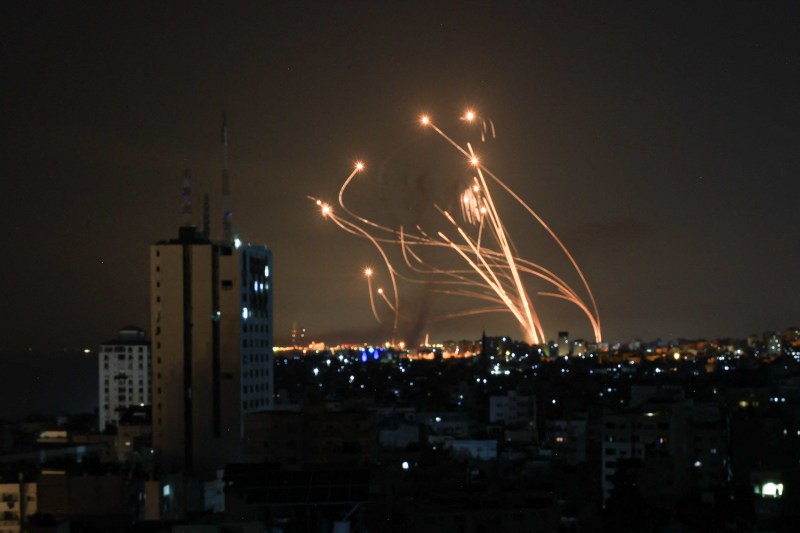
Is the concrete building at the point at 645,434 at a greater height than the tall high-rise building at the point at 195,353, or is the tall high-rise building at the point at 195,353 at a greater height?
the tall high-rise building at the point at 195,353

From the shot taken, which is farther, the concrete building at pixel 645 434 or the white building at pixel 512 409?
the white building at pixel 512 409

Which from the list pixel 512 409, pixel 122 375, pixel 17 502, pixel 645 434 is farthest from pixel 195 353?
pixel 122 375

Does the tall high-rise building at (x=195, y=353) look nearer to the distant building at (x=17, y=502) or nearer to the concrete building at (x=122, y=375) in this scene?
the distant building at (x=17, y=502)

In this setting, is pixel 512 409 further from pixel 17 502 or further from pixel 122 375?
pixel 17 502

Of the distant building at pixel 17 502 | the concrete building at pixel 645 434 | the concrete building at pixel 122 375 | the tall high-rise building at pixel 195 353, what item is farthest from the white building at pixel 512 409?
the distant building at pixel 17 502

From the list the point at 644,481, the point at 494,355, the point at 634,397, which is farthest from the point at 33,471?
the point at 494,355
